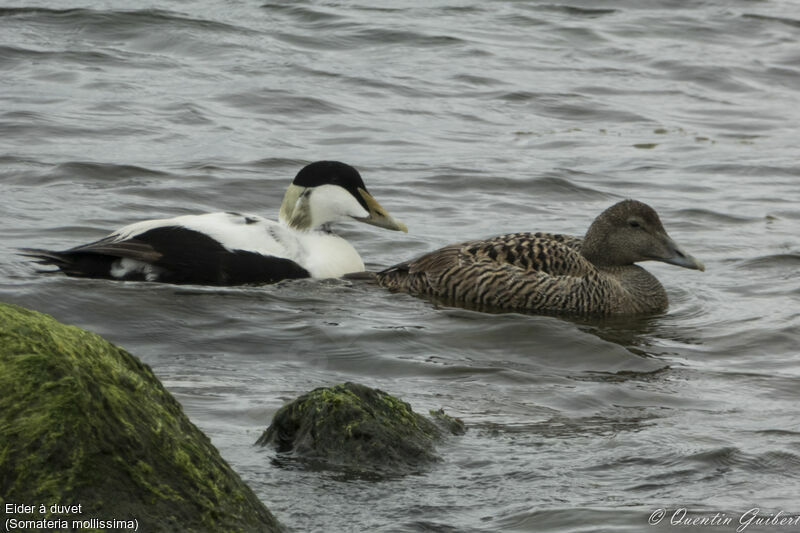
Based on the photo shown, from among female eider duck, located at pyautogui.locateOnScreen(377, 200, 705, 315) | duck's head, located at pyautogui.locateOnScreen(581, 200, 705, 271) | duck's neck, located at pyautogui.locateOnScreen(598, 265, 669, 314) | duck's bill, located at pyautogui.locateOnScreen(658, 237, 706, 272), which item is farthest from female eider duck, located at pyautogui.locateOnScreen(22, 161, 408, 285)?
duck's bill, located at pyautogui.locateOnScreen(658, 237, 706, 272)

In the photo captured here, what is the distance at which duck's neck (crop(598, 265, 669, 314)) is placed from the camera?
8.31 m

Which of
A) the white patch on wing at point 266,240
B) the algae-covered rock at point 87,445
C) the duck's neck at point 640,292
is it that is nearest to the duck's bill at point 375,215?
the white patch on wing at point 266,240

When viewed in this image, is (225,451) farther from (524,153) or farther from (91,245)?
(524,153)

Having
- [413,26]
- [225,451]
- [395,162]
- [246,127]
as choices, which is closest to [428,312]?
[225,451]

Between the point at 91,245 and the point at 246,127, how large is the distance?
16.2 feet

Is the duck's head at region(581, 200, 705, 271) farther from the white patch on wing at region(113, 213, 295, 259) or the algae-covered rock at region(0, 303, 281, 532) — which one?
the algae-covered rock at region(0, 303, 281, 532)

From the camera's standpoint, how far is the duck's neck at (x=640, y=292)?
27.3 feet

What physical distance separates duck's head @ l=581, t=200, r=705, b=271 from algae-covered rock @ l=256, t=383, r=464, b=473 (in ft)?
13.5

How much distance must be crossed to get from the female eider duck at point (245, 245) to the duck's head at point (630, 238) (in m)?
1.28

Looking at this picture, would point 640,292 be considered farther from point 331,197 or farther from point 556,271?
point 331,197

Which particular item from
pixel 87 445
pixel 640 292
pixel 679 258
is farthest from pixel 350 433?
pixel 679 258

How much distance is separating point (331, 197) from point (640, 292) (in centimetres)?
206

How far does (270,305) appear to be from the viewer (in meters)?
7.67

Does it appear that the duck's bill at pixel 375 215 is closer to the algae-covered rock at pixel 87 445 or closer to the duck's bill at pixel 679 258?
the duck's bill at pixel 679 258
